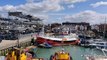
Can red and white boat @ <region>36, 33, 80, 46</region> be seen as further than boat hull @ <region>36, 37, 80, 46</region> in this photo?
Yes

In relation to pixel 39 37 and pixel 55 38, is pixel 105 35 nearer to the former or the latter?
pixel 55 38

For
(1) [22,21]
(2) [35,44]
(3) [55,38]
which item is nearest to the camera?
(2) [35,44]

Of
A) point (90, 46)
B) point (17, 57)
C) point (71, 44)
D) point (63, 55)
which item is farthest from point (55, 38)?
point (17, 57)

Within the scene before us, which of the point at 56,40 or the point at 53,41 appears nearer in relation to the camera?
the point at 53,41

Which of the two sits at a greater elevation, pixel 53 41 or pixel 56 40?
pixel 56 40

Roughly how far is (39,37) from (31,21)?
7169 centimetres

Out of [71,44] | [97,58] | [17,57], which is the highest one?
[17,57]

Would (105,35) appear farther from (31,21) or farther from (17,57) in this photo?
(17,57)

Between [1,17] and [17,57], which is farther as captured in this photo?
[1,17]

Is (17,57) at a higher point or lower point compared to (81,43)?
higher

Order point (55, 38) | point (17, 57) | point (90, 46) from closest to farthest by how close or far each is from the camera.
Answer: point (17, 57) → point (90, 46) → point (55, 38)

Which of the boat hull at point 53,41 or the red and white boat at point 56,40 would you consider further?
the red and white boat at point 56,40

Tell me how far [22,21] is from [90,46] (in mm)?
75295

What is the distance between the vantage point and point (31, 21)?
6344 inches
